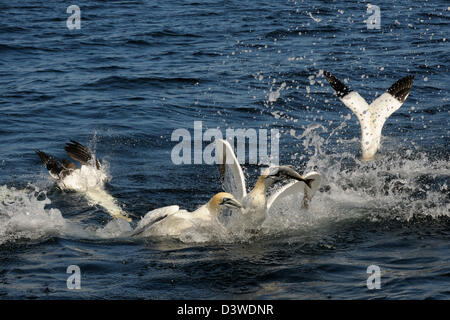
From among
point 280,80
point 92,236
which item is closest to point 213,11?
point 280,80

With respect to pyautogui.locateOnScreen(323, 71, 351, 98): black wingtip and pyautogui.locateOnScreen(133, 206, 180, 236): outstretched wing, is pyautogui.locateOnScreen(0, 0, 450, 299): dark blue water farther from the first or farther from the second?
pyautogui.locateOnScreen(323, 71, 351, 98): black wingtip

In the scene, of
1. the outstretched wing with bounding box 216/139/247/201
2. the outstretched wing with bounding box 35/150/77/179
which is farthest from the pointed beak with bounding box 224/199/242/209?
the outstretched wing with bounding box 35/150/77/179

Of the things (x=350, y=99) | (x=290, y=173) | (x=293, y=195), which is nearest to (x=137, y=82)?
(x=350, y=99)

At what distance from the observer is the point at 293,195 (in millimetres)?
9398

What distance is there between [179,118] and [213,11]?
1003 cm

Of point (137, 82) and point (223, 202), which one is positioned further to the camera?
point (137, 82)

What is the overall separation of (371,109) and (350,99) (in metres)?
0.37

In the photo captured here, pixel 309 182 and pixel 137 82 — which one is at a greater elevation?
pixel 137 82

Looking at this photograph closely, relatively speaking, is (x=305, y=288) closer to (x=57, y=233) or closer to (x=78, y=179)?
(x=57, y=233)

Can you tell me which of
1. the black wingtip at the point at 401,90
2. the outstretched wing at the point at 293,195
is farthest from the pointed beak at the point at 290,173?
the black wingtip at the point at 401,90

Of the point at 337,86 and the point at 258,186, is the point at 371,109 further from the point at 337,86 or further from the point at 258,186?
the point at 258,186

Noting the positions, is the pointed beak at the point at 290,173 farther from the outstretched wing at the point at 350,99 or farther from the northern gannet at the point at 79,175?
the outstretched wing at the point at 350,99

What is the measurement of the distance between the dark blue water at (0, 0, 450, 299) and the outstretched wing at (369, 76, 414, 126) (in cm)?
73

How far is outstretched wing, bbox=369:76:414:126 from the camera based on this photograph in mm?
11500
